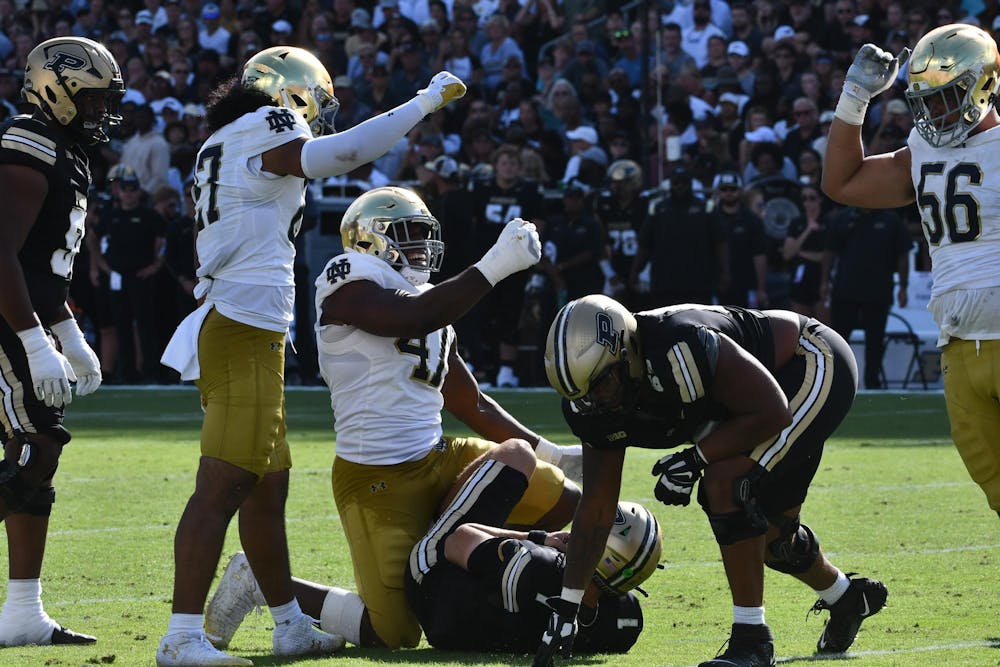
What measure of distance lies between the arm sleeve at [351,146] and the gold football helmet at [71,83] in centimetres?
90

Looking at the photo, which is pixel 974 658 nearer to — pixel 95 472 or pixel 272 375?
pixel 272 375

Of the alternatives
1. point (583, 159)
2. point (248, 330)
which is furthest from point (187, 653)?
point (583, 159)

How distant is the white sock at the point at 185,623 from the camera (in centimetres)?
454

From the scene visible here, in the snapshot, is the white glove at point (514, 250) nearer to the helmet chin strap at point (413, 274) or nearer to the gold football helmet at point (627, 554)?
the helmet chin strap at point (413, 274)

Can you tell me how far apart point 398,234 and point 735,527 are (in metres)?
1.67

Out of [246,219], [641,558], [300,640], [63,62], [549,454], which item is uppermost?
[63,62]

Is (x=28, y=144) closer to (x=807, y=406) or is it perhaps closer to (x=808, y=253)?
(x=807, y=406)

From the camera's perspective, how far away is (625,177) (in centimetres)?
1433

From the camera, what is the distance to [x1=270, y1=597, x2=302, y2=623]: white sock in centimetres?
493

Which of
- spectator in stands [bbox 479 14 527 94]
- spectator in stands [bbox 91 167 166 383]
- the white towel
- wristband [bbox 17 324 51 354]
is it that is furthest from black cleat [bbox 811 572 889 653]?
spectator in stands [bbox 479 14 527 94]

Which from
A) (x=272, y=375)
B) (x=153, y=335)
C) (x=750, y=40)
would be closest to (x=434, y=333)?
(x=272, y=375)

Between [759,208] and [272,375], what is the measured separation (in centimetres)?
1003

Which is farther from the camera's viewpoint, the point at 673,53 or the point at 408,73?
the point at 408,73

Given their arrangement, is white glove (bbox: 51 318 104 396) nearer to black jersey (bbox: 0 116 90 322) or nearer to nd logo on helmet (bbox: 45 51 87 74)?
black jersey (bbox: 0 116 90 322)
